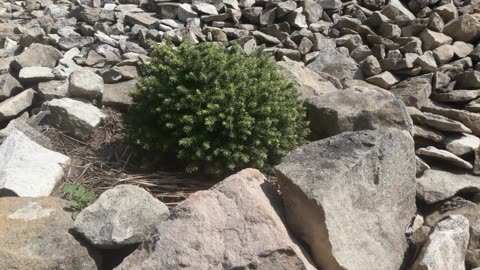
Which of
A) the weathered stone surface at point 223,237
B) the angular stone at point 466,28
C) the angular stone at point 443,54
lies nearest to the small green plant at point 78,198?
the weathered stone surface at point 223,237

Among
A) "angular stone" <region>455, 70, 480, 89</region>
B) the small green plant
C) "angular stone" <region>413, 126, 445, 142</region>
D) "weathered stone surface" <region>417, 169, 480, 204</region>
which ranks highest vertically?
"angular stone" <region>455, 70, 480, 89</region>

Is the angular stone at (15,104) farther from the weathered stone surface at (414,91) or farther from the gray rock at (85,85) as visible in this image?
the weathered stone surface at (414,91)

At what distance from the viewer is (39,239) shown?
3.70m

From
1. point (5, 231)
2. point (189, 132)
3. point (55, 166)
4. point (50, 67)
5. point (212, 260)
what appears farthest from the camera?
point (50, 67)

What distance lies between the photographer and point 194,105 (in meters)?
4.25

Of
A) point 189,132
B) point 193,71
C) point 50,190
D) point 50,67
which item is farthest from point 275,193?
point 50,67

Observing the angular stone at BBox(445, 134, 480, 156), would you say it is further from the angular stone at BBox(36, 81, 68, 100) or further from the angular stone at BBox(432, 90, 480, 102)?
the angular stone at BBox(36, 81, 68, 100)

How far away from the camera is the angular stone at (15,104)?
5.50 m

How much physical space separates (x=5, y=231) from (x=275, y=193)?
1.77m

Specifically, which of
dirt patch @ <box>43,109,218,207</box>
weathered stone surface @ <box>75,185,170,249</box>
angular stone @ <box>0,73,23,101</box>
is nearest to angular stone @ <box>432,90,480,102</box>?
dirt patch @ <box>43,109,218,207</box>

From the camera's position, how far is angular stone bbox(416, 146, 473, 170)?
470 centimetres

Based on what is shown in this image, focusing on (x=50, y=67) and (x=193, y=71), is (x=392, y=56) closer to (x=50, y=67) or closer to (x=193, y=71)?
(x=193, y=71)

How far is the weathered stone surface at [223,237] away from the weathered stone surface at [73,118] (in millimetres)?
1909

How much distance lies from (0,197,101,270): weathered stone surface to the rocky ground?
0.01 meters
